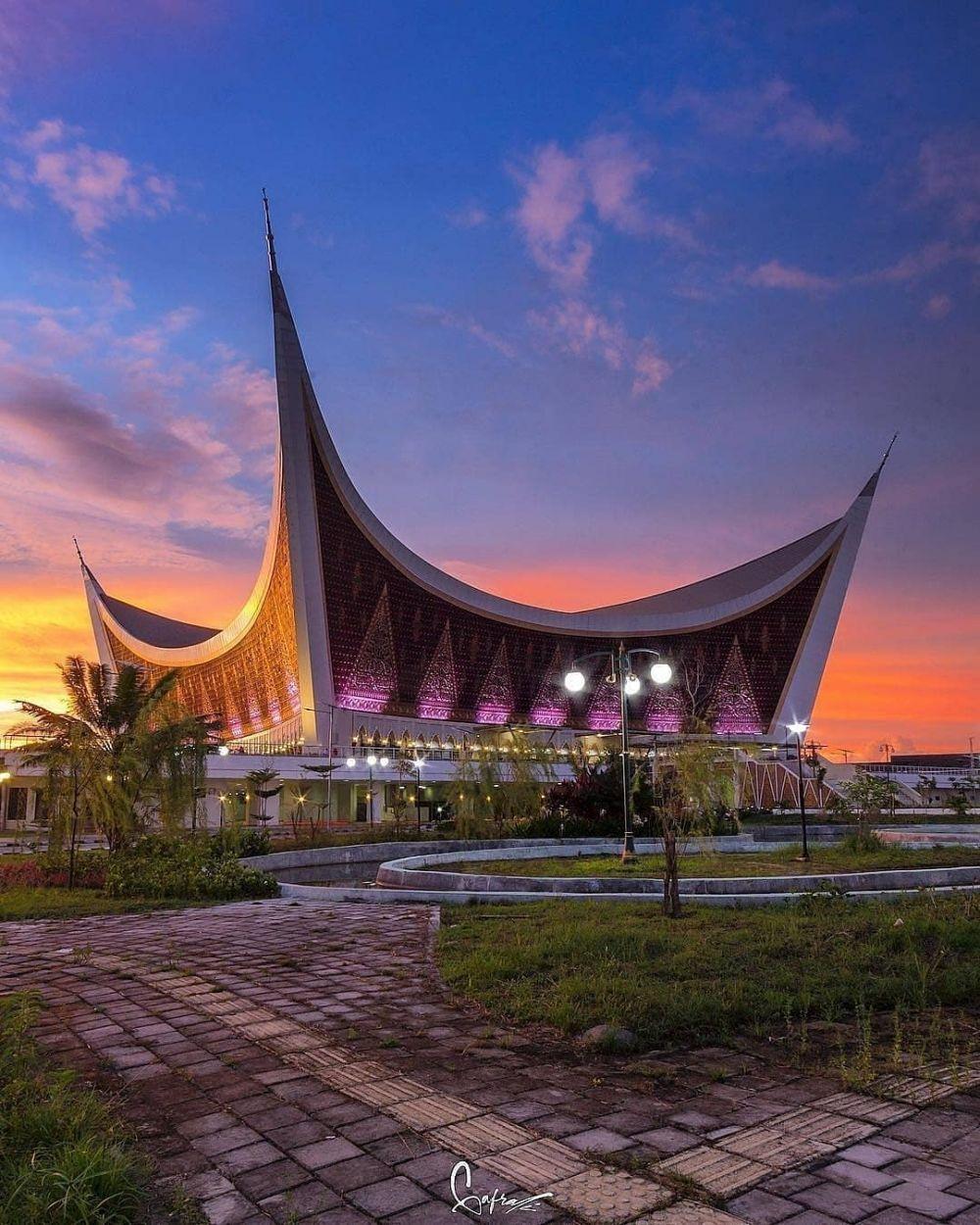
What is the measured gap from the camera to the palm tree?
14289 millimetres

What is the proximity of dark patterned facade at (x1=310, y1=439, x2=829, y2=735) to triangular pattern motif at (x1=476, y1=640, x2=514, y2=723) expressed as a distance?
6 centimetres

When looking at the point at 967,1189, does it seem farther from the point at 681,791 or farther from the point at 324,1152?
the point at 681,791

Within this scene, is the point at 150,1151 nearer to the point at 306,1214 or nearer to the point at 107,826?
the point at 306,1214

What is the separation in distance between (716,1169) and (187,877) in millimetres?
10653

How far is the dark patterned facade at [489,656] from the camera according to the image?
37.8m

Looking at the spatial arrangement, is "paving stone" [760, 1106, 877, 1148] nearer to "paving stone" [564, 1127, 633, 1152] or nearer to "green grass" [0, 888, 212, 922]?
"paving stone" [564, 1127, 633, 1152]

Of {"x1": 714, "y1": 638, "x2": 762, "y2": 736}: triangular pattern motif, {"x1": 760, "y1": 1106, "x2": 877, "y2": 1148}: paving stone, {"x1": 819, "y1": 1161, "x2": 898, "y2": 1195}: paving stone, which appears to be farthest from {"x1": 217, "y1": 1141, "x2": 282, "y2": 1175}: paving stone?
{"x1": 714, "y1": 638, "x2": 762, "y2": 736}: triangular pattern motif

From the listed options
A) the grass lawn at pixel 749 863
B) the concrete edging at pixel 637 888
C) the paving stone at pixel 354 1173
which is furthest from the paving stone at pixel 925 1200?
the grass lawn at pixel 749 863

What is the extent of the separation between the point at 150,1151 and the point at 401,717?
123 feet

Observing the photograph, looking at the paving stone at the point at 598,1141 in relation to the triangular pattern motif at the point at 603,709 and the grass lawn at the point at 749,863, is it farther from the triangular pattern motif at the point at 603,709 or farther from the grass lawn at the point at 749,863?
the triangular pattern motif at the point at 603,709

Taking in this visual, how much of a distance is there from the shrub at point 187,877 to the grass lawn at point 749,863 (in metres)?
2.52

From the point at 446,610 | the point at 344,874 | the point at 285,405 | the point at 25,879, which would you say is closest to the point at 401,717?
the point at 446,610

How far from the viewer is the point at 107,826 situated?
15.5m

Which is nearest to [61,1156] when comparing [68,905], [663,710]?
[68,905]
